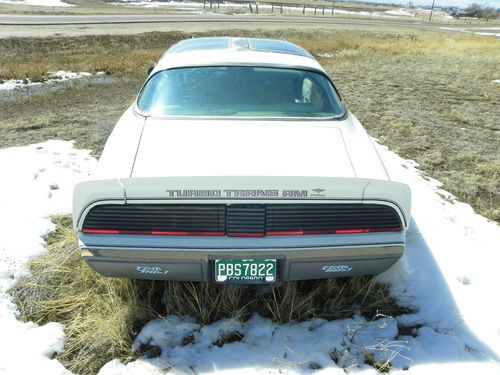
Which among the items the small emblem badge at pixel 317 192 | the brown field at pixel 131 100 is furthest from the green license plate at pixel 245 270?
the small emblem badge at pixel 317 192

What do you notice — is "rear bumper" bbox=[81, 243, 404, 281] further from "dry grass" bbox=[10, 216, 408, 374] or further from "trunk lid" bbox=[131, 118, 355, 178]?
"trunk lid" bbox=[131, 118, 355, 178]

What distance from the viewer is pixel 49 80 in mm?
11703

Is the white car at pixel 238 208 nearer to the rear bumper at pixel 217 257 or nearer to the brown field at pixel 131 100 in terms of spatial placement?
the rear bumper at pixel 217 257

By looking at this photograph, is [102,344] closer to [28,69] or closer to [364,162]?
[364,162]

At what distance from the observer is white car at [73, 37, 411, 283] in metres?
2.23

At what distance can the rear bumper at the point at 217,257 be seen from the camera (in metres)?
2.33

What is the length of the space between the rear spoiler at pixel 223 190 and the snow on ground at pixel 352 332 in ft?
3.01

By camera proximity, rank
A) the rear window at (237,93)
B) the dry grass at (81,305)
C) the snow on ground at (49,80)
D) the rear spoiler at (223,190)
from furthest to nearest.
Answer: the snow on ground at (49,80)
the rear window at (237,93)
the dry grass at (81,305)
the rear spoiler at (223,190)

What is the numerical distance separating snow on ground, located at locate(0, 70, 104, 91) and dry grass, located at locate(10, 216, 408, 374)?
9727 millimetres

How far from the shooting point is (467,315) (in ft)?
9.07

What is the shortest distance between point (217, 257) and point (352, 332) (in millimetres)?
1047

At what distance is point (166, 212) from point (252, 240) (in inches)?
20.6

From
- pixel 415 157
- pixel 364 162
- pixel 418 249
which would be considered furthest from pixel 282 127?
pixel 415 157

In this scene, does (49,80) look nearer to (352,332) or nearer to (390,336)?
(352,332)
